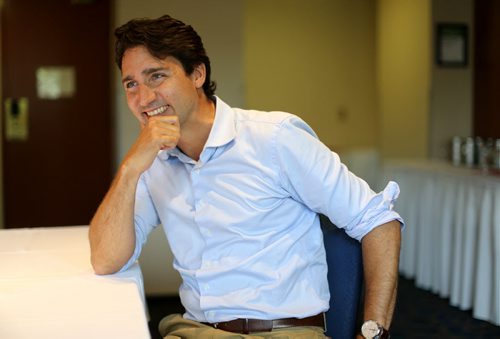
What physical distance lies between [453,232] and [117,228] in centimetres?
303

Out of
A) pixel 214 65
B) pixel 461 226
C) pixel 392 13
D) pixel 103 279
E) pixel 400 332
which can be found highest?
pixel 392 13

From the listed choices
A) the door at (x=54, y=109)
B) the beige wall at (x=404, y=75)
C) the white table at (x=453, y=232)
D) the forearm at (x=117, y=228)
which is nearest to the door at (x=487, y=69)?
the beige wall at (x=404, y=75)

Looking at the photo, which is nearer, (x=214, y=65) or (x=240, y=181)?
(x=240, y=181)

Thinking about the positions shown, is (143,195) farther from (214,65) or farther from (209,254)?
(214,65)

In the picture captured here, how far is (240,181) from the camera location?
155cm

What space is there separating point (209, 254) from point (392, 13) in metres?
5.94

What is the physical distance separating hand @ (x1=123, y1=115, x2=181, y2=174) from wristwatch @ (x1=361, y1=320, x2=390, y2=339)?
1.88 ft

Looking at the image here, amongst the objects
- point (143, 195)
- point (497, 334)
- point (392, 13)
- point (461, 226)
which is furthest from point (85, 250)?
point (392, 13)

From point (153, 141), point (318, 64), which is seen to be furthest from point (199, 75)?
point (318, 64)

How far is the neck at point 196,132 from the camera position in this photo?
5.29 ft

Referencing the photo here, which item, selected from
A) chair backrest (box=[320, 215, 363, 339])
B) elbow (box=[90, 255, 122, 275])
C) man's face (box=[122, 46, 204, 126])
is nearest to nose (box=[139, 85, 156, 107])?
man's face (box=[122, 46, 204, 126])

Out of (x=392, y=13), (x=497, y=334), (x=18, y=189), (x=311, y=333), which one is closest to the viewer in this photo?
(x=311, y=333)

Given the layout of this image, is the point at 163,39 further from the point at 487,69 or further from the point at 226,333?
the point at 487,69

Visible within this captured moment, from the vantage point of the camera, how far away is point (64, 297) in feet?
4.36
